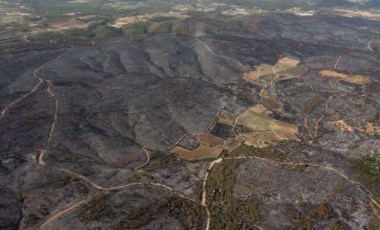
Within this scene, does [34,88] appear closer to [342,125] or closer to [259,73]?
[259,73]

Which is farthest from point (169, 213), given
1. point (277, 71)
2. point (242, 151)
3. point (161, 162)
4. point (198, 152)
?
point (277, 71)

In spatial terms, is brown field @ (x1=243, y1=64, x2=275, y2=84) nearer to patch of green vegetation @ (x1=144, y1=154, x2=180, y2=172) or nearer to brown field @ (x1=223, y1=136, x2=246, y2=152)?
brown field @ (x1=223, y1=136, x2=246, y2=152)

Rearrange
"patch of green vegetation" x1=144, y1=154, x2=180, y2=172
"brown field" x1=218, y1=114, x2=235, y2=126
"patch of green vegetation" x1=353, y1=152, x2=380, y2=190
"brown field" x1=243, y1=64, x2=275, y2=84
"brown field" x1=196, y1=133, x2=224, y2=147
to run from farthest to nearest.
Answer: "brown field" x1=243, y1=64, x2=275, y2=84
"brown field" x1=218, y1=114, x2=235, y2=126
"brown field" x1=196, y1=133, x2=224, y2=147
"patch of green vegetation" x1=144, y1=154, x2=180, y2=172
"patch of green vegetation" x1=353, y1=152, x2=380, y2=190

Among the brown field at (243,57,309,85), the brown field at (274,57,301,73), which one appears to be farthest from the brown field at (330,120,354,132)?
the brown field at (274,57,301,73)

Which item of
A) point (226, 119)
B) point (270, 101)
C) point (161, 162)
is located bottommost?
point (270, 101)

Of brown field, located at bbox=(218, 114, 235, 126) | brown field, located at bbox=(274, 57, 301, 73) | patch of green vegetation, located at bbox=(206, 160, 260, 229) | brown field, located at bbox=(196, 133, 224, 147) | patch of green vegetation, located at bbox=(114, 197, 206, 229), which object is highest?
patch of green vegetation, located at bbox=(114, 197, 206, 229)

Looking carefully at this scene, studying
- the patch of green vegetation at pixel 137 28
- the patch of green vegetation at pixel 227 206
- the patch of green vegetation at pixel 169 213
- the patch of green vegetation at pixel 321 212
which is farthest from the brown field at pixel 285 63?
the patch of green vegetation at pixel 169 213
